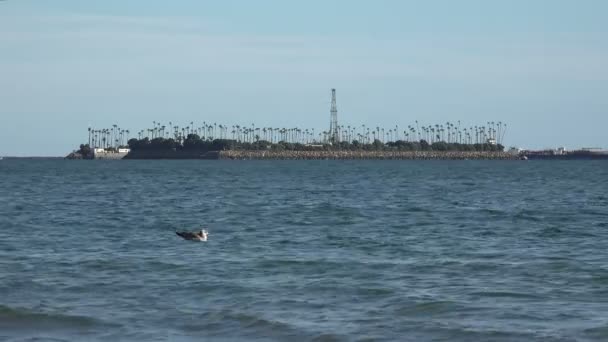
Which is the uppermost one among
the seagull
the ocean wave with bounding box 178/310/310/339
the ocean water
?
the seagull

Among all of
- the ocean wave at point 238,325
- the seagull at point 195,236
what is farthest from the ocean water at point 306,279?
the seagull at point 195,236

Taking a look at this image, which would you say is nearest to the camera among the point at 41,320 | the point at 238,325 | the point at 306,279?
the point at 238,325

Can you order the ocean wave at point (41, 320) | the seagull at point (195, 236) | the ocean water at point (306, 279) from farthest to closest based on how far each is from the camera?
the seagull at point (195, 236), the ocean wave at point (41, 320), the ocean water at point (306, 279)

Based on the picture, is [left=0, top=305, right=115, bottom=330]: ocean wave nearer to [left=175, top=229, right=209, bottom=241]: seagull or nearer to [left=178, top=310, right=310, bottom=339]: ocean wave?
[left=178, top=310, right=310, bottom=339]: ocean wave

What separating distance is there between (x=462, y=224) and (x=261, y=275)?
17904mm

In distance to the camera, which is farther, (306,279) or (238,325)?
(306,279)

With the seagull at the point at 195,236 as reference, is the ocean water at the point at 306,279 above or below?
below

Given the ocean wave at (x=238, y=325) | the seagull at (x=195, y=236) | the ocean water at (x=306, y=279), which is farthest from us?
the seagull at (x=195, y=236)

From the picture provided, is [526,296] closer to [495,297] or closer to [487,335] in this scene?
[495,297]

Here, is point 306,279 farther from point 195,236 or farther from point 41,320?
point 195,236

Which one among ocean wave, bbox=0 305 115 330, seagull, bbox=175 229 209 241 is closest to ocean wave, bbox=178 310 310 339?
ocean wave, bbox=0 305 115 330

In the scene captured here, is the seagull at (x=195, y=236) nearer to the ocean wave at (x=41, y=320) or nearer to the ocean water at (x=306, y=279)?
the ocean water at (x=306, y=279)

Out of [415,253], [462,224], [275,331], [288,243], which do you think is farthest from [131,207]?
[275,331]

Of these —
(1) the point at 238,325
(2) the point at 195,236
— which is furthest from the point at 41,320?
(2) the point at 195,236
